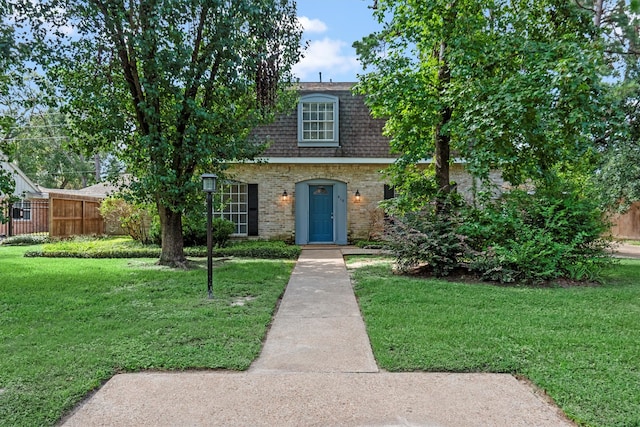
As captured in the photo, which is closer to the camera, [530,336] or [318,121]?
[530,336]

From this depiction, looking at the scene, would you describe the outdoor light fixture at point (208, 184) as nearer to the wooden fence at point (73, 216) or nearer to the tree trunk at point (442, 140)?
the tree trunk at point (442, 140)

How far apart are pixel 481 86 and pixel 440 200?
222 centimetres

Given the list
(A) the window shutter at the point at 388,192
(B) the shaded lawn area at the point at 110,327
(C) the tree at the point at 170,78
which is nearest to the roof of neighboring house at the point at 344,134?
(A) the window shutter at the point at 388,192

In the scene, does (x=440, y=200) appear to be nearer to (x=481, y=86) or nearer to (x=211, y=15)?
(x=481, y=86)

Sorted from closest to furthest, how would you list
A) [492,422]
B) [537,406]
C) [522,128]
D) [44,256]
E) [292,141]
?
[492,422] < [537,406] < [522,128] < [44,256] < [292,141]

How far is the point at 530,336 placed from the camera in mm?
3971

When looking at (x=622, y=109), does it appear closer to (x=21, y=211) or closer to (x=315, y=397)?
(x=315, y=397)

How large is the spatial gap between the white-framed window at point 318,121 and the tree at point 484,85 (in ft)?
15.0

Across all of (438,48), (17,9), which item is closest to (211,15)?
(17,9)

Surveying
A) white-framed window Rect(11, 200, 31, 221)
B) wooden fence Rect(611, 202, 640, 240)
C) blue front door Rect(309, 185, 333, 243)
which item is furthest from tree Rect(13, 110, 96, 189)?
wooden fence Rect(611, 202, 640, 240)

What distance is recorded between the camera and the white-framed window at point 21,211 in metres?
18.9

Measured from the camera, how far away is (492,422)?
8.16 ft

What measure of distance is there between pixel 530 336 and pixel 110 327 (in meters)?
4.32

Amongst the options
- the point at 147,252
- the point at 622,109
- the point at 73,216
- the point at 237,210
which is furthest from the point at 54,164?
the point at 622,109
